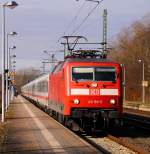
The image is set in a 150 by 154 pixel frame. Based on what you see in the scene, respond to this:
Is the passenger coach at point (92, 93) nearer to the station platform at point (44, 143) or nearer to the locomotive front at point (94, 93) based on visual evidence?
the locomotive front at point (94, 93)

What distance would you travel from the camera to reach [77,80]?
22.0 meters

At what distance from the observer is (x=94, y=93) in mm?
21672

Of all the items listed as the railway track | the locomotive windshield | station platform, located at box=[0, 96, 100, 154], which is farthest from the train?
station platform, located at box=[0, 96, 100, 154]

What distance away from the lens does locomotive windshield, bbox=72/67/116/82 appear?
866 inches

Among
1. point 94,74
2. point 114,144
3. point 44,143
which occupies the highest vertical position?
point 94,74

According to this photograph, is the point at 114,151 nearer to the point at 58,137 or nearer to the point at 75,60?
the point at 58,137

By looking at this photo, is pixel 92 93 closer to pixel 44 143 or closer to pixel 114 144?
pixel 114 144

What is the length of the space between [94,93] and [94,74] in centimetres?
84

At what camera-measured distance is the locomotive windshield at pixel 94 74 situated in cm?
2200

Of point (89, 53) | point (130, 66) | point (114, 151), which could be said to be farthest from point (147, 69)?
point (114, 151)

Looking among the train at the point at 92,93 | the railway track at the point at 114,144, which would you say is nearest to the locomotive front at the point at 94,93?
the train at the point at 92,93

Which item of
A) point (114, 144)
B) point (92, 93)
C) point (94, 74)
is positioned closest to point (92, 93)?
point (92, 93)

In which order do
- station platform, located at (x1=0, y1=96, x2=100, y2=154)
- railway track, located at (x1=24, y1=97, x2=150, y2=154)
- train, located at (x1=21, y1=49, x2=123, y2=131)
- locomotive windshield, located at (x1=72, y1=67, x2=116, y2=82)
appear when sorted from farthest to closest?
locomotive windshield, located at (x1=72, y1=67, x2=116, y2=82) < train, located at (x1=21, y1=49, x2=123, y2=131) < railway track, located at (x1=24, y1=97, x2=150, y2=154) < station platform, located at (x1=0, y1=96, x2=100, y2=154)

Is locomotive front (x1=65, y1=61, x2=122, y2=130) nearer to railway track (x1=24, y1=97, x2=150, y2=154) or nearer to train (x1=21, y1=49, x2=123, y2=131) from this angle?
train (x1=21, y1=49, x2=123, y2=131)
